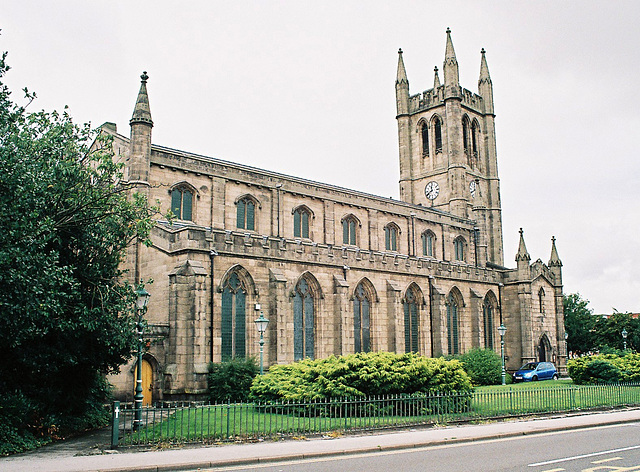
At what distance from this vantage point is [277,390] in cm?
2184

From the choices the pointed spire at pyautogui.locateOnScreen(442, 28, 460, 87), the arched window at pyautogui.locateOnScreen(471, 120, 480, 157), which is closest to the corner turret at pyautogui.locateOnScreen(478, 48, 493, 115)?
the arched window at pyautogui.locateOnScreen(471, 120, 480, 157)

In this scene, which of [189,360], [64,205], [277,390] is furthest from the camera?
[189,360]

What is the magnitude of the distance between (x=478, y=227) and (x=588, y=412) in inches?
1305

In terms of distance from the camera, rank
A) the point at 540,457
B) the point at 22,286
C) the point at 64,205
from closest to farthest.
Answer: the point at 540,457
the point at 22,286
the point at 64,205

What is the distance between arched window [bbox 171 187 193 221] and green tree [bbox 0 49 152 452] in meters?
15.1

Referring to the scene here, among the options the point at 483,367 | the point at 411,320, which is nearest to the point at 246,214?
the point at 411,320

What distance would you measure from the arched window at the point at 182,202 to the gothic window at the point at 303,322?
8252 millimetres

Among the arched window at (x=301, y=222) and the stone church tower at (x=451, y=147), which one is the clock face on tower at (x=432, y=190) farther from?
the arched window at (x=301, y=222)

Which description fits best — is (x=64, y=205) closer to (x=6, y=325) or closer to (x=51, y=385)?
(x=6, y=325)

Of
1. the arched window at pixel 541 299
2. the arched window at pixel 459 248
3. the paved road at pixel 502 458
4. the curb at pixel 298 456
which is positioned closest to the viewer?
the paved road at pixel 502 458

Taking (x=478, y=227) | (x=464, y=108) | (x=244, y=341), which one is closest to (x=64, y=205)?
(x=244, y=341)

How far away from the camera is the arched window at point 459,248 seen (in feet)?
176

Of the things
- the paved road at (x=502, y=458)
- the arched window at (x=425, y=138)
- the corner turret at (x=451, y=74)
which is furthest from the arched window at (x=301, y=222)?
the corner turret at (x=451, y=74)

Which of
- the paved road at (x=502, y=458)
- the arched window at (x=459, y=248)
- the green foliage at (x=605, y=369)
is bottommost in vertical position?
the paved road at (x=502, y=458)
